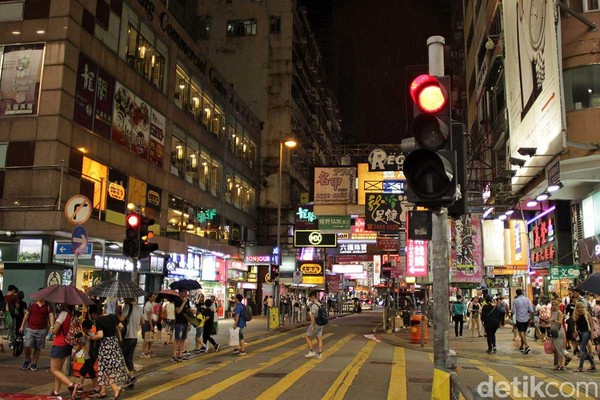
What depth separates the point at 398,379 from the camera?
12578mm

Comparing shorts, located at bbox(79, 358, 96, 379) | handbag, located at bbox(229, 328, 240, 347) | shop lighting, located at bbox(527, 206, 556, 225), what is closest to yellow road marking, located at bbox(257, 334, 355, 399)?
handbag, located at bbox(229, 328, 240, 347)

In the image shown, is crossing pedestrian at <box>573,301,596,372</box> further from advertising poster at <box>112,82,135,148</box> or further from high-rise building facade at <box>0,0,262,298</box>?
advertising poster at <box>112,82,135,148</box>

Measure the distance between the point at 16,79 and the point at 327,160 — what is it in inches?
2408

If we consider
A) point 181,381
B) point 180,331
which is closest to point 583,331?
point 181,381

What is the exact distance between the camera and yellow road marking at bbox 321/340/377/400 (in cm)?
1055

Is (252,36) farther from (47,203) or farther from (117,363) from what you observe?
(117,363)

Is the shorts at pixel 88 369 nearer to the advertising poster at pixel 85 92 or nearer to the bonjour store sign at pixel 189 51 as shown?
the advertising poster at pixel 85 92

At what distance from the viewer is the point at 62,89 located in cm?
2239

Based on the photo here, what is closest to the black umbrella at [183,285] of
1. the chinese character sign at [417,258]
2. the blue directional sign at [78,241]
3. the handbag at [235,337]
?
the handbag at [235,337]

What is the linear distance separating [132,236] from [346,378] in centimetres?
614

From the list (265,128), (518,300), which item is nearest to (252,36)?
(265,128)

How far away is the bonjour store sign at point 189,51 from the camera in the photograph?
30.9 m

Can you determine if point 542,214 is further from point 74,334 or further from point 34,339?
point 74,334

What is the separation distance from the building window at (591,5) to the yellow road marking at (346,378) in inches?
553
